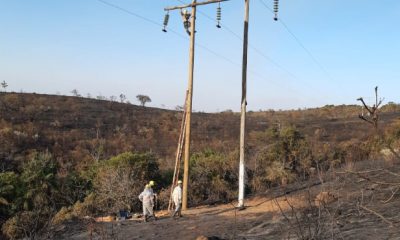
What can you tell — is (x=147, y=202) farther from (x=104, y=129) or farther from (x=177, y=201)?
(x=104, y=129)

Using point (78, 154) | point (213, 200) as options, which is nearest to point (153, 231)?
point (213, 200)

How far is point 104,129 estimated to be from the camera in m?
50.9

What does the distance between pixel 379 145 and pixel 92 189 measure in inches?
679

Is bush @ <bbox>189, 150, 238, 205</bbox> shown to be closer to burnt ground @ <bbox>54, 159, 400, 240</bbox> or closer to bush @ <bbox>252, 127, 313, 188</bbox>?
bush @ <bbox>252, 127, 313, 188</bbox>

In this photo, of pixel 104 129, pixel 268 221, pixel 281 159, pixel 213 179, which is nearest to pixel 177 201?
pixel 268 221

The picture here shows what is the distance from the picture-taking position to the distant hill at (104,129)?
132 feet

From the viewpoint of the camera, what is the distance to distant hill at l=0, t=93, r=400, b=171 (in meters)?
40.1

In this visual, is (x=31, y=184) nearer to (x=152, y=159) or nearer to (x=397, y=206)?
(x=152, y=159)

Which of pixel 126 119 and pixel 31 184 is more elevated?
pixel 126 119

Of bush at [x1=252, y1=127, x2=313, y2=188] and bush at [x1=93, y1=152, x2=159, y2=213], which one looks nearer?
bush at [x1=93, y1=152, x2=159, y2=213]

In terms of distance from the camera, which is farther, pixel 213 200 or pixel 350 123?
pixel 350 123

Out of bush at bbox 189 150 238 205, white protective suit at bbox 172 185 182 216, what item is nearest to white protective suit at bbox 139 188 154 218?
white protective suit at bbox 172 185 182 216

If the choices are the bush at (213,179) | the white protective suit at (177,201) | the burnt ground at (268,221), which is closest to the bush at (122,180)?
the bush at (213,179)

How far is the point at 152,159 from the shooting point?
27.2m
